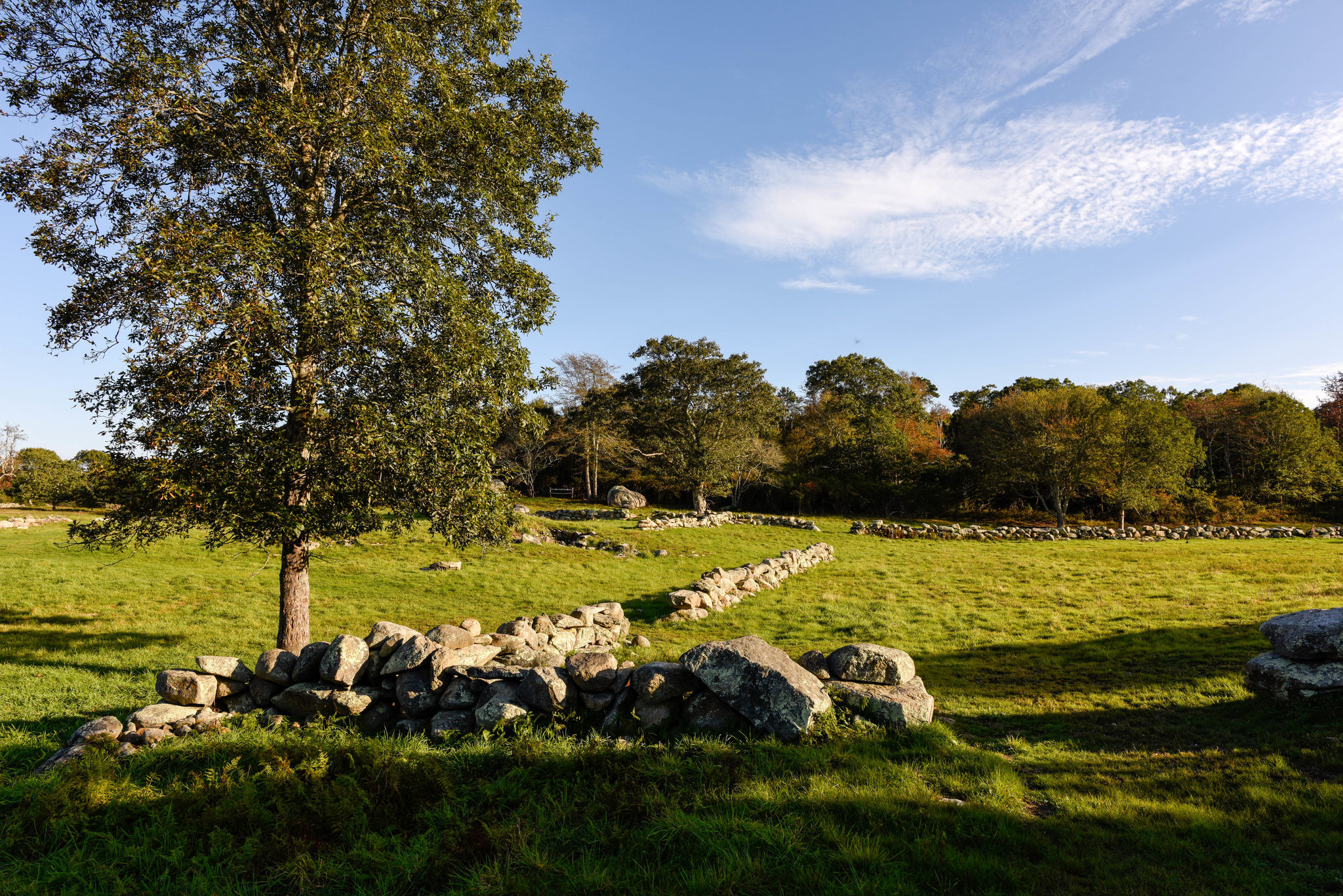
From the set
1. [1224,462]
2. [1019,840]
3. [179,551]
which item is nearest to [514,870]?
[1019,840]

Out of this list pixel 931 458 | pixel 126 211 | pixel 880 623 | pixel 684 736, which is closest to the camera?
pixel 684 736

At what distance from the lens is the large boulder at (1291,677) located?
24.4ft

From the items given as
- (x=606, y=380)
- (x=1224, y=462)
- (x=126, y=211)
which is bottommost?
(x=1224, y=462)

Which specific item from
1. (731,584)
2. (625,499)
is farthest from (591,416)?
(731,584)

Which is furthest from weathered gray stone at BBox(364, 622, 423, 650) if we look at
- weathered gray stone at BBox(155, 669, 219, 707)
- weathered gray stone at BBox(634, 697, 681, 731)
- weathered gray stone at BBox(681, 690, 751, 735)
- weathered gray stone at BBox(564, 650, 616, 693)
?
weathered gray stone at BBox(681, 690, 751, 735)

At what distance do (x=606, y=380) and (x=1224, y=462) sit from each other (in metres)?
60.4

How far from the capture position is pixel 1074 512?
50.5 metres

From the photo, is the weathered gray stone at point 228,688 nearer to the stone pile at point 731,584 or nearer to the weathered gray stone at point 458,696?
the weathered gray stone at point 458,696

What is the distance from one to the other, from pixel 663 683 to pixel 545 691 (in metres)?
1.54

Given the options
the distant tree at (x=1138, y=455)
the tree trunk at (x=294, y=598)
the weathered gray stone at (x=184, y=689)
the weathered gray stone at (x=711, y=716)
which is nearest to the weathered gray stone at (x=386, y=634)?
the weathered gray stone at (x=184, y=689)

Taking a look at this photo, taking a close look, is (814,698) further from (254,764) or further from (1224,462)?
(1224,462)

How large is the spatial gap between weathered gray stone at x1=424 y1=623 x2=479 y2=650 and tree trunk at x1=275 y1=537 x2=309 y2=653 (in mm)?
3467

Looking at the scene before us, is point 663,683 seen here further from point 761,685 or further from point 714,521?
point 714,521

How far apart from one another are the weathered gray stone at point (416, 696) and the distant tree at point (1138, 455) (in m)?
43.9
